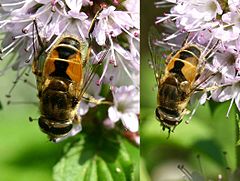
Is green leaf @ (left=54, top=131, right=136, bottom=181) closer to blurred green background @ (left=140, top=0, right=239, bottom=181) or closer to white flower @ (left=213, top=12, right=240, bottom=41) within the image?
blurred green background @ (left=140, top=0, right=239, bottom=181)

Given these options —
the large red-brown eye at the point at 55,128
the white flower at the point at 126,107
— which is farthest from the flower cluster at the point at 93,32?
the large red-brown eye at the point at 55,128

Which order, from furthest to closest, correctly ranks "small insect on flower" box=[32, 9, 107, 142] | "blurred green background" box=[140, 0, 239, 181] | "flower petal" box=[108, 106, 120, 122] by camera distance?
"blurred green background" box=[140, 0, 239, 181] < "flower petal" box=[108, 106, 120, 122] < "small insect on flower" box=[32, 9, 107, 142]

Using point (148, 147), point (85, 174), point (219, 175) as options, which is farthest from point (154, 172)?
point (85, 174)

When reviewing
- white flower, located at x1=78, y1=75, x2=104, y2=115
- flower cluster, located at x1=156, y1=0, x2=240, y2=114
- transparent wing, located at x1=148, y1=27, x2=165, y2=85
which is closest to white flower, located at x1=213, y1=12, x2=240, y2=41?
flower cluster, located at x1=156, y1=0, x2=240, y2=114

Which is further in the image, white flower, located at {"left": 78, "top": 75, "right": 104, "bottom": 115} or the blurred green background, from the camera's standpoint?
the blurred green background

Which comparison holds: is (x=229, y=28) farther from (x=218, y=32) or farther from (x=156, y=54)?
(x=156, y=54)

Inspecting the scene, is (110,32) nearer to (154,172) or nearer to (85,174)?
(85,174)

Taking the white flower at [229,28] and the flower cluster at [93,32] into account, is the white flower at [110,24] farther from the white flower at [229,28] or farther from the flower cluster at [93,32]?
the white flower at [229,28]

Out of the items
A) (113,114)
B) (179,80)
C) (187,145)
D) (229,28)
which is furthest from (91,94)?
(187,145)

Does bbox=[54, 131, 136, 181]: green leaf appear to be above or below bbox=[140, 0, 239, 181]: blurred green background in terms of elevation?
above
